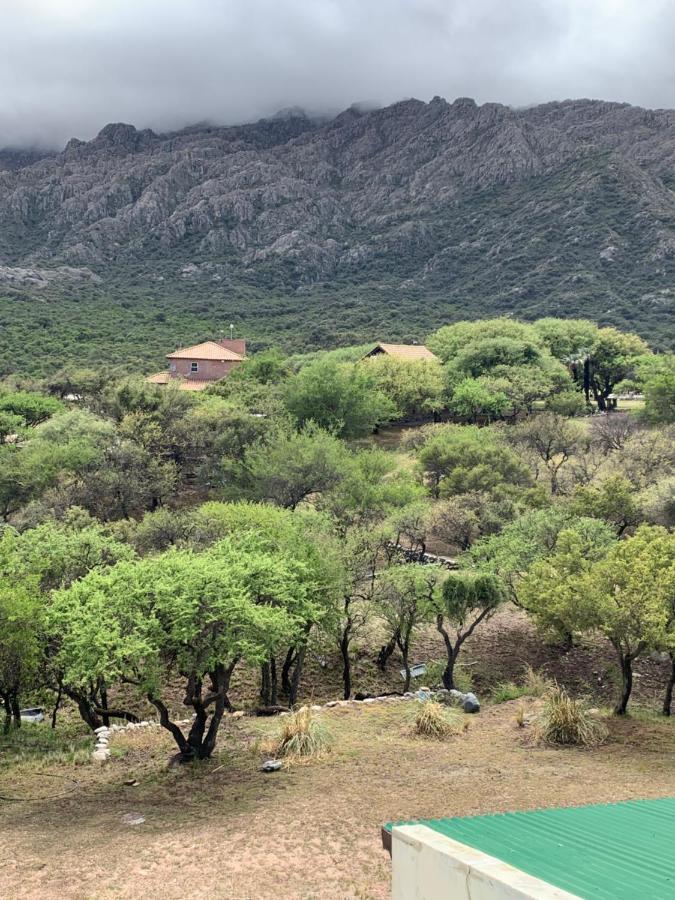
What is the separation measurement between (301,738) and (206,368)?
2244 inches

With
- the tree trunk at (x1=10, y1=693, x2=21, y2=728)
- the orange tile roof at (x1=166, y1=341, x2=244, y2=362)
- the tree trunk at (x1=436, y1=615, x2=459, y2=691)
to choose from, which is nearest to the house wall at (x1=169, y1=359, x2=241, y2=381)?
the orange tile roof at (x1=166, y1=341, x2=244, y2=362)

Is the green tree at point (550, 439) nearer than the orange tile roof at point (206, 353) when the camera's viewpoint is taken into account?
Yes

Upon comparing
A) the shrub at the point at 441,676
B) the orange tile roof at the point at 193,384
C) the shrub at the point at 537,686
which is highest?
the orange tile roof at the point at 193,384

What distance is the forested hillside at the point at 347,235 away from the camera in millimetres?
108500

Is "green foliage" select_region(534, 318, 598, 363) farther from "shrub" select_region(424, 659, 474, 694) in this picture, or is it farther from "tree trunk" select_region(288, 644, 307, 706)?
"tree trunk" select_region(288, 644, 307, 706)

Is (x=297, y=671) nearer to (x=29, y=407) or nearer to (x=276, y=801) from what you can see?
(x=276, y=801)

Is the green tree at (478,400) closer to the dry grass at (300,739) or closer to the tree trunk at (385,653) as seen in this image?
the tree trunk at (385,653)

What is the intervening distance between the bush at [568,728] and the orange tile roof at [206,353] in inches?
2258

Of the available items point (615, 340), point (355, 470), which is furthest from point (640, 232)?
point (355, 470)

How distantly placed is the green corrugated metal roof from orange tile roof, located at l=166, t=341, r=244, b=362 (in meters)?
64.0

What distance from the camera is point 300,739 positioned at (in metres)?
15.4

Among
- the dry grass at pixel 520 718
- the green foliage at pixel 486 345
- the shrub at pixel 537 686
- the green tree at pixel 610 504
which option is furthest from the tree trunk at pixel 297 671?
the green foliage at pixel 486 345

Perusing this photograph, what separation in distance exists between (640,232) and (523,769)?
122109 millimetres

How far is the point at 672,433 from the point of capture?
137 feet
